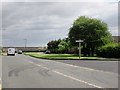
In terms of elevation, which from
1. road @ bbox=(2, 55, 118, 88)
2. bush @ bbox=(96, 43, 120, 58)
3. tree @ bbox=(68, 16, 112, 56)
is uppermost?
tree @ bbox=(68, 16, 112, 56)

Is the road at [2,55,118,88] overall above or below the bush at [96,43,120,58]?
below

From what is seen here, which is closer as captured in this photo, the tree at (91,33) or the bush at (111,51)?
the bush at (111,51)

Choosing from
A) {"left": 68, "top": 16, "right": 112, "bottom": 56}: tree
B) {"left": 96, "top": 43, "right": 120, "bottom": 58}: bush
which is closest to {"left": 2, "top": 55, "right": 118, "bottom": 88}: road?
{"left": 96, "top": 43, "right": 120, "bottom": 58}: bush

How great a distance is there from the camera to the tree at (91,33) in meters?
71.4

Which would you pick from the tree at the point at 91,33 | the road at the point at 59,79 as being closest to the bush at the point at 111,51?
the tree at the point at 91,33

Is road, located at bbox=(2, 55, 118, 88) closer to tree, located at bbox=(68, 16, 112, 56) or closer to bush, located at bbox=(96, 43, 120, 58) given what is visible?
bush, located at bbox=(96, 43, 120, 58)

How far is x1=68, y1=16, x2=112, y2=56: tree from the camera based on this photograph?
7144 centimetres

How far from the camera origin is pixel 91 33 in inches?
2847

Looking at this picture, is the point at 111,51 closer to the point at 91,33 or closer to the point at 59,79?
the point at 91,33

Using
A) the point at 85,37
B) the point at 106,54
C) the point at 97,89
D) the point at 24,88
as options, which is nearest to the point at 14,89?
the point at 24,88

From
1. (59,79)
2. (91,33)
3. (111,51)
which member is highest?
(91,33)

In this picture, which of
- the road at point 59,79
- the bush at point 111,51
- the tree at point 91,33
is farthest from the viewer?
the tree at point 91,33

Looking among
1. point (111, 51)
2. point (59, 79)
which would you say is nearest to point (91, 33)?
point (111, 51)

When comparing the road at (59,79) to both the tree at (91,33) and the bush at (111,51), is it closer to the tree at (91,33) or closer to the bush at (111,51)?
the bush at (111,51)
